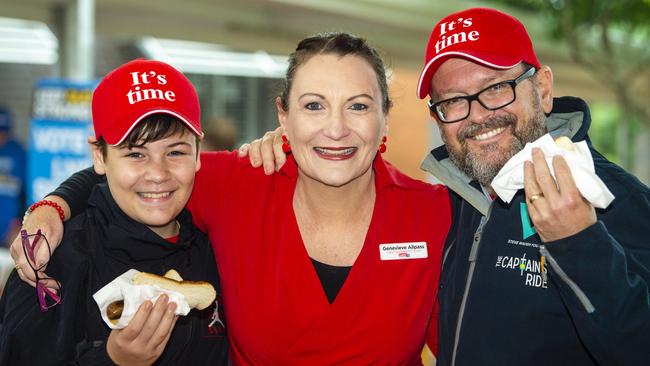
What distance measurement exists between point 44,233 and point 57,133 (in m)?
3.68

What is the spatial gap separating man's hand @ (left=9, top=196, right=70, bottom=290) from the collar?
0.91 metres

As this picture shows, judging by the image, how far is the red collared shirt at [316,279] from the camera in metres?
2.81

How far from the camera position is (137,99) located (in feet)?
8.72

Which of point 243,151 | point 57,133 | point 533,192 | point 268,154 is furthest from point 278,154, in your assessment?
point 57,133

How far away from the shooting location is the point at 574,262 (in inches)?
82.4

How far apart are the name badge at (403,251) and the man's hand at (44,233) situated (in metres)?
1.22

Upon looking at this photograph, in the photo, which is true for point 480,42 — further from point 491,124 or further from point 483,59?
point 491,124

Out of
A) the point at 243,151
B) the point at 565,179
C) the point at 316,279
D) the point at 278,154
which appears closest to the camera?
the point at 565,179

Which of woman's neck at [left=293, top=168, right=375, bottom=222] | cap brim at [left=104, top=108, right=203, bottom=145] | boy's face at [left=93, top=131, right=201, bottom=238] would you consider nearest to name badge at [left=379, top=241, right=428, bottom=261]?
woman's neck at [left=293, top=168, right=375, bottom=222]

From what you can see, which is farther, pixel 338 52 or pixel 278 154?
pixel 278 154

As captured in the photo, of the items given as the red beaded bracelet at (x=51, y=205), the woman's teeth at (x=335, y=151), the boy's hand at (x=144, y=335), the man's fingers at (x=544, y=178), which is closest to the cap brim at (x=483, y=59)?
the woman's teeth at (x=335, y=151)

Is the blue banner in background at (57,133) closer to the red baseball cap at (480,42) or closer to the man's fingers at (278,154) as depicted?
the man's fingers at (278,154)

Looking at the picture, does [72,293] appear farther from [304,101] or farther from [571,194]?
[571,194]

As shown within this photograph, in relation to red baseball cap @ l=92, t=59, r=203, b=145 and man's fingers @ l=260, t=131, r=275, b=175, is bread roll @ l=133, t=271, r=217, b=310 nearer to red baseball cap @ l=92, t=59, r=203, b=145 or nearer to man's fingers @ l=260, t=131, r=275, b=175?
red baseball cap @ l=92, t=59, r=203, b=145
